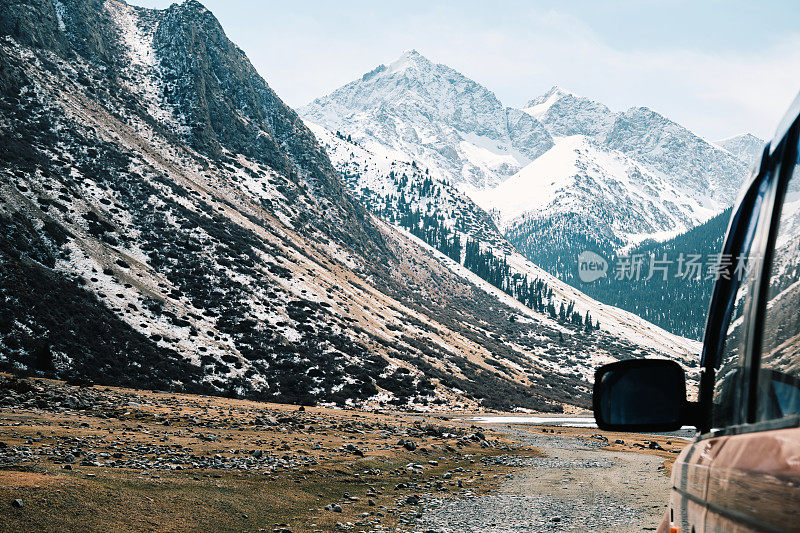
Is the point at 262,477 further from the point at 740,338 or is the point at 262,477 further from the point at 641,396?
the point at 740,338

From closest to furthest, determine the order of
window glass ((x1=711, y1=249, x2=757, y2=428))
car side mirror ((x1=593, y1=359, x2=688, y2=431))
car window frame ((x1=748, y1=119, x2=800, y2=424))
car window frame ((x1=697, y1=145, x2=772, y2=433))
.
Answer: car window frame ((x1=748, y1=119, x2=800, y2=424))
window glass ((x1=711, y1=249, x2=757, y2=428))
car window frame ((x1=697, y1=145, x2=772, y2=433))
car side mirror ((x1=593, y1=359, x2=688, y2=431))

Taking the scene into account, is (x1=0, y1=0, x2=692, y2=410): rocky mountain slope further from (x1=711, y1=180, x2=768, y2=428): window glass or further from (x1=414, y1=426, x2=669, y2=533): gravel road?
(x1=711, y1=180, x2=768, y2=428): window glass

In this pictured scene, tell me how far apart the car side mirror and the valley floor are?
10.0 m

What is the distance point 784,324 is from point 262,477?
680 inches

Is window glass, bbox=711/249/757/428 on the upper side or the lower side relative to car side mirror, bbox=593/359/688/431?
upper

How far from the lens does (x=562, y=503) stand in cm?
1858

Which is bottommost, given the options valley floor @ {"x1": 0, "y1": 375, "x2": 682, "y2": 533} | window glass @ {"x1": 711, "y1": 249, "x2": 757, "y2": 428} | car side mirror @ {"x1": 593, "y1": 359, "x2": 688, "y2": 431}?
valley floor @ {"x1": 0, "y1": 375, "x2": 682, "y2": 533}

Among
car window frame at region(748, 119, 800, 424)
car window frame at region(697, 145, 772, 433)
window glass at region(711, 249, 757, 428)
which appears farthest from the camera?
Answer: car window frame at region(697, 145, 772, 433)

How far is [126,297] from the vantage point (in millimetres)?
62750

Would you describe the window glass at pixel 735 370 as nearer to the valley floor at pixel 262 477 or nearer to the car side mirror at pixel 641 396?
the car side mirror at pixel 641 396

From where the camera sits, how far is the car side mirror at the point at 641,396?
10.7ft

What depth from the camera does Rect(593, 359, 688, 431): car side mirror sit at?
3268 millimetres

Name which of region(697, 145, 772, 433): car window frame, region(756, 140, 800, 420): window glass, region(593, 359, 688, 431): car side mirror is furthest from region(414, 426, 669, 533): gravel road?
region(756, 140, 800, 420): window glass

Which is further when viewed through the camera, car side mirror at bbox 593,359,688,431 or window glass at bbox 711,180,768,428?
car side mirror at bbox 593,359,688,431
